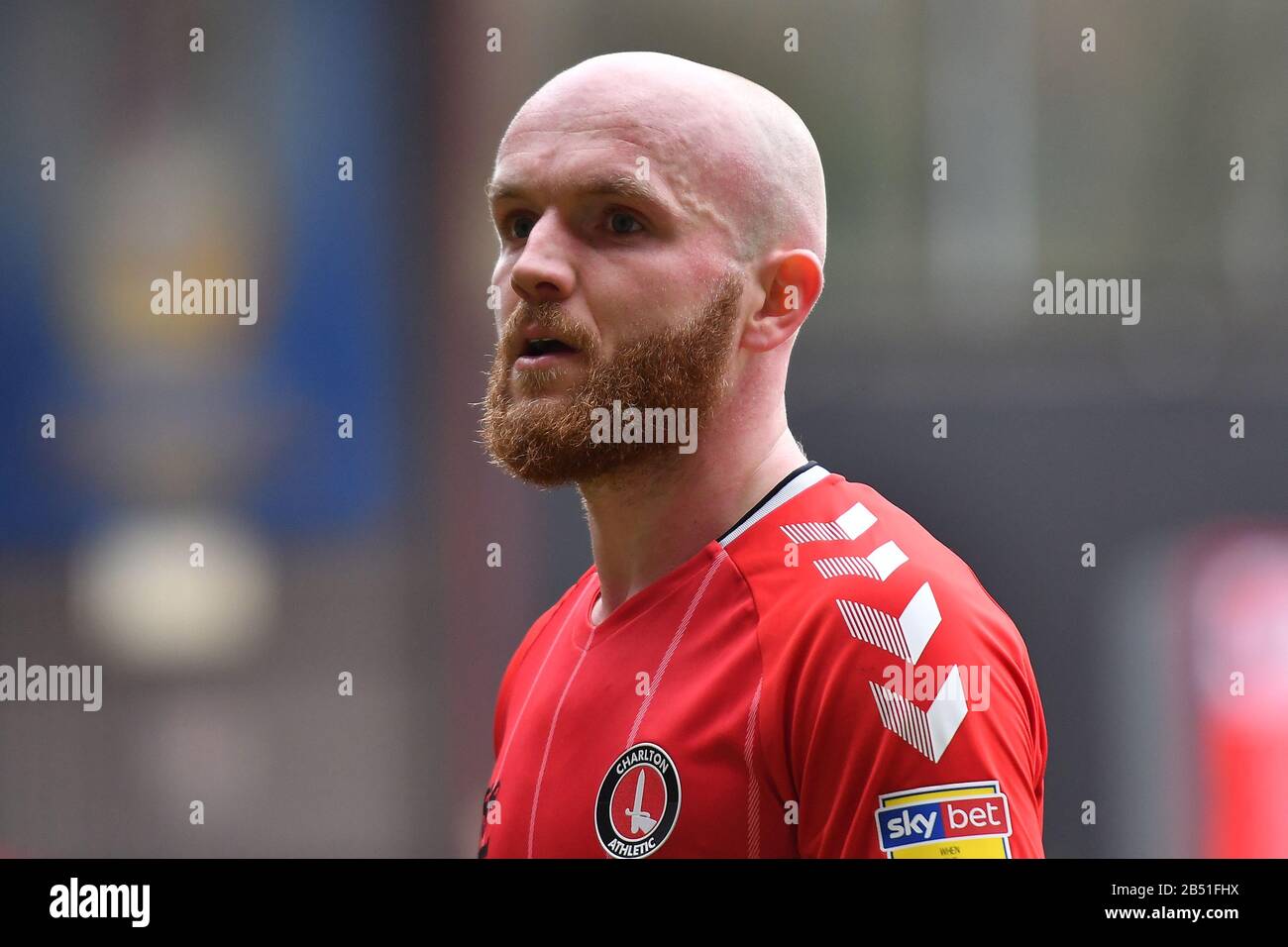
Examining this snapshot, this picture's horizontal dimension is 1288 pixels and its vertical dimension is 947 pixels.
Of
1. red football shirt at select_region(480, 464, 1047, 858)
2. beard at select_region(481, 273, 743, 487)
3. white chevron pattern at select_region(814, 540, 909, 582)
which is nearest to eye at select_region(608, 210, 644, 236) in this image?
beard at select_region(481, 273, 743, 487)

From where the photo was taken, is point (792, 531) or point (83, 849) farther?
point (83, 849)

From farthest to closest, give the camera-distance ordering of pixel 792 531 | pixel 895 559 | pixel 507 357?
A: pixel 507 357, pixel 792 531, pixel 895 559

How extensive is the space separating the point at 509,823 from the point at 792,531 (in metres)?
0.97

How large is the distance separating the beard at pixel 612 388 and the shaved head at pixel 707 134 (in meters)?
0.18

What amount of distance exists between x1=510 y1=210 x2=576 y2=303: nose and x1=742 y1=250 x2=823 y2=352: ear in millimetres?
478

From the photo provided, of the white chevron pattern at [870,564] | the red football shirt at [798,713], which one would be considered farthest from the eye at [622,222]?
the white chevron pattern at [870,564]

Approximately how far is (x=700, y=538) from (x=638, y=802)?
675mm

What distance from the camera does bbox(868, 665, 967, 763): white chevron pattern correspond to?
2260 millimetres

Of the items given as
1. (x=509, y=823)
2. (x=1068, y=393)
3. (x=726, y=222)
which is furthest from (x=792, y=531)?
(x=1068, y=393)

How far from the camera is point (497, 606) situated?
24.2 feet

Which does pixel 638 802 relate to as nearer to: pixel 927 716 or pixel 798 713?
pixel 798 713

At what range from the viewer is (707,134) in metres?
2.85

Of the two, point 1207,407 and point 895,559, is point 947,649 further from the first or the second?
point 1207,407

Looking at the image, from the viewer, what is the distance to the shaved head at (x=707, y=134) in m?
2.82
